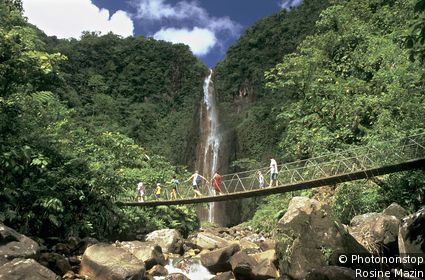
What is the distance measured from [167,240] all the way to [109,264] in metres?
4.50

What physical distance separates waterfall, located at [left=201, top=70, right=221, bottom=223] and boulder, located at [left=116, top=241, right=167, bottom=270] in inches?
561

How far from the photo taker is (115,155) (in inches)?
710

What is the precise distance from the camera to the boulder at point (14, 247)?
6238 mm

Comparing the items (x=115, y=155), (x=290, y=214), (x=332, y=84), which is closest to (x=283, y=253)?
(x=290, y=214)

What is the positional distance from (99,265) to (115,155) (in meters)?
10.9

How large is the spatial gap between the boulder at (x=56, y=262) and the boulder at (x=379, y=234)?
5.22m

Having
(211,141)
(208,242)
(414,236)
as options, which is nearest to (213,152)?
(211,141)

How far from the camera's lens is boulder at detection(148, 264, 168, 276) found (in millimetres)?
8891

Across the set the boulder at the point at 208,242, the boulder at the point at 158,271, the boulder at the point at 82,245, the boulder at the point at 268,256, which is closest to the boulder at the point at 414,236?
the boulder at the point at 268,256

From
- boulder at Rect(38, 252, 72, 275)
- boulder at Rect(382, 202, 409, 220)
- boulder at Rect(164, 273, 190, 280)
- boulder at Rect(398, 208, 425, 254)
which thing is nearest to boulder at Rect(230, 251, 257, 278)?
boulder at Rect(164, 273, 190, 280)

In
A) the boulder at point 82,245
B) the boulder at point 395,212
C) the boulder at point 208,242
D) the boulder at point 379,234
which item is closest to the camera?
the boulder at point 379,234

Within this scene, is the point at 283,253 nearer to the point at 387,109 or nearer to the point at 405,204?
the point at 405,204

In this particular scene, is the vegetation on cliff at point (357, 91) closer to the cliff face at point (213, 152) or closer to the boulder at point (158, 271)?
the boulder at point (158, 271)

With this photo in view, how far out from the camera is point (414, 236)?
6.52m
